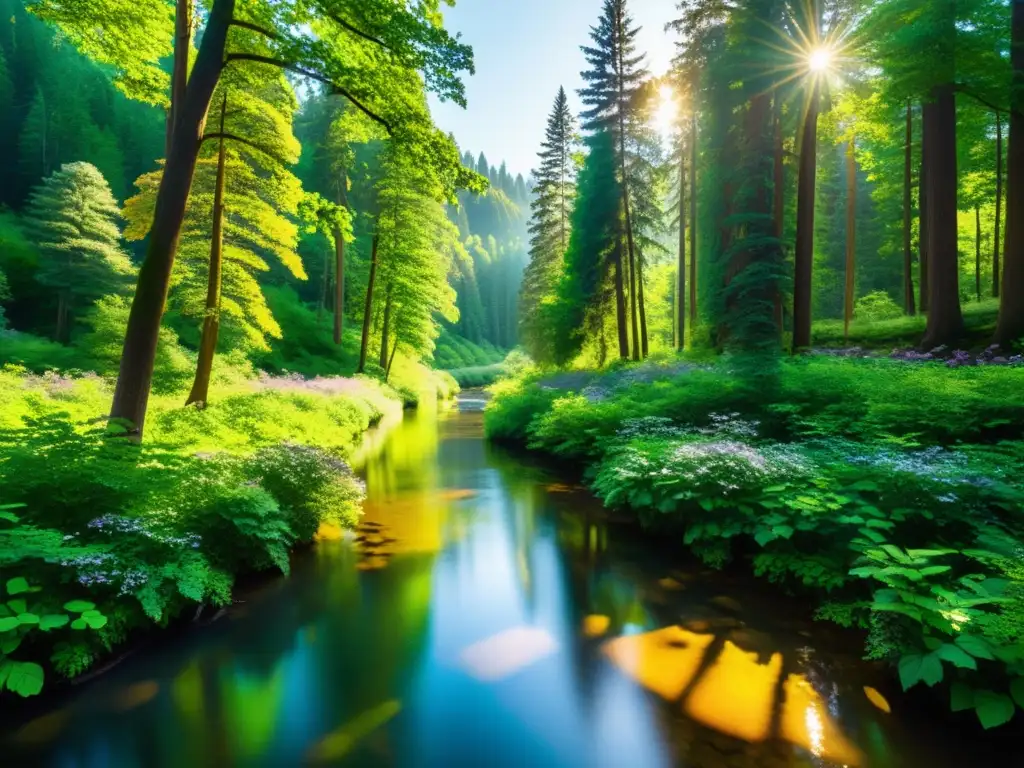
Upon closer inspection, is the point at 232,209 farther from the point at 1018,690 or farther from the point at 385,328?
the point at 1018,690

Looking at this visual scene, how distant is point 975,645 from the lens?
137 inches

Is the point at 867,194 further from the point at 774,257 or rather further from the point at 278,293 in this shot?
the point at 278,293

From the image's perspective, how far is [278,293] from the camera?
128ft

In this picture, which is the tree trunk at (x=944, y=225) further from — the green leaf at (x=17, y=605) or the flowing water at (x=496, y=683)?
the green leaf at (x=17, y=605)

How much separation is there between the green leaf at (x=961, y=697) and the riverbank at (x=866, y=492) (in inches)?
0.4

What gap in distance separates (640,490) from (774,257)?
10.4m

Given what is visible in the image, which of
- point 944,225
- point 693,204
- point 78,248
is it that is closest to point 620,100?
point 693,204

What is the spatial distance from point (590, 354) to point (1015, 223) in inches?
654

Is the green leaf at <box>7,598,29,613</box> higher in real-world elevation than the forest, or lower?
lower

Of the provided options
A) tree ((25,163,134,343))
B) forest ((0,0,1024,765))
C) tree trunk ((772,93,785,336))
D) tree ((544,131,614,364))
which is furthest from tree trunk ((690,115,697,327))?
tree ((25,163,134,343))

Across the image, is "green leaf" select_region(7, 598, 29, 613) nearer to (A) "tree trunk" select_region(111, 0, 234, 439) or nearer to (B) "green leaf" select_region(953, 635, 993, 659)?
(A) "tree trunk" select_region(111, 0, 234, 439)

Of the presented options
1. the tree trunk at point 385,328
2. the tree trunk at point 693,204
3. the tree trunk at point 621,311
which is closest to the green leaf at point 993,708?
the tree trunk at point 621,311

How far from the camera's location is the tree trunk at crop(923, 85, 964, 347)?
12953mm

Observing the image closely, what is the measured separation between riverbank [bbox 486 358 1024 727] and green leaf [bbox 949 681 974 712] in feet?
0.03
